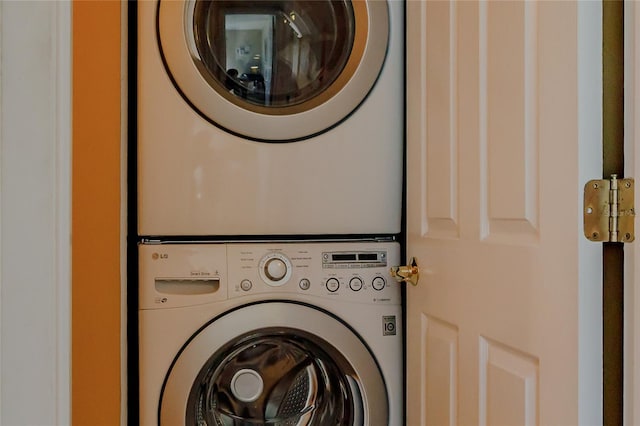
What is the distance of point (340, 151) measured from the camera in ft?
4.47

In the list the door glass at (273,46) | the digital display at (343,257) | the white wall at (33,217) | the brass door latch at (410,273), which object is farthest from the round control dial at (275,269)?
the white wall at (33,217)

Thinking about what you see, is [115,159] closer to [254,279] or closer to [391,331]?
[254,279]

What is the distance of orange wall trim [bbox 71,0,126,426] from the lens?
1.00m

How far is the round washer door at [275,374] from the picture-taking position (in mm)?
1294

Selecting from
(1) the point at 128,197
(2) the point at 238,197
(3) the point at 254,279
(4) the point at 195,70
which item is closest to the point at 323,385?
(3) the point at 254,279

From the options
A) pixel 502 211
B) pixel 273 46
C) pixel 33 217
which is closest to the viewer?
pixel 33 217

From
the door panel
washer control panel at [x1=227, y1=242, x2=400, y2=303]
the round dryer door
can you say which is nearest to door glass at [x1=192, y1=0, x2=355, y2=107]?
the round dryer door

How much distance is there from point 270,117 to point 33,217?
774 millimetres

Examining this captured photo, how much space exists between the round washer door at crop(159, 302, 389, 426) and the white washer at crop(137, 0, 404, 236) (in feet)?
0.69

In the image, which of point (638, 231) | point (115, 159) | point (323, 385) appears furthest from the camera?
point (323, 385)

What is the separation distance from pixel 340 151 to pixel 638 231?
2.57 ft

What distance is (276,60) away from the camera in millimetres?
1357

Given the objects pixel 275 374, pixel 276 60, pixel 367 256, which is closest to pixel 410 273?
pixel 367 256

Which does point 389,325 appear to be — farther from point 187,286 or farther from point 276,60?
point 276,60
